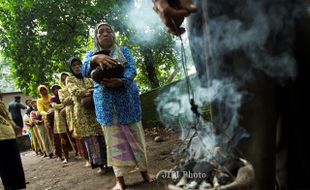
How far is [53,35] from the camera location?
427 inches

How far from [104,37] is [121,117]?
1.13m

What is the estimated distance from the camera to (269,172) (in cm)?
164

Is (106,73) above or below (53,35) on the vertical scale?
below

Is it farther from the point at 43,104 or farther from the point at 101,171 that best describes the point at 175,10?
the point at 43,104

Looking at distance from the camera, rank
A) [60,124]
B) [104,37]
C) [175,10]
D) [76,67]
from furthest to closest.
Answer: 1. [60,124]
2. [76,67]
3. [104,37]
4. [175,10]

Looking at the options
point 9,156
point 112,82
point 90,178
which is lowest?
point 90,178

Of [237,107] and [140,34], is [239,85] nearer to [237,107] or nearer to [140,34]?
[237,107]

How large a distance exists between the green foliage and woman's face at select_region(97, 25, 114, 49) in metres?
4.91

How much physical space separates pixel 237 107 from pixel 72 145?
7326mm

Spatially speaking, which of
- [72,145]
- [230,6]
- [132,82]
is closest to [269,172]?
[230,6]

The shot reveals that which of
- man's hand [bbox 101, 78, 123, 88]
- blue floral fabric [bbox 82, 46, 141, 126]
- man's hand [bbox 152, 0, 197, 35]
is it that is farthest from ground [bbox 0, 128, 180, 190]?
man's hand [bbox 152, 0, 197, 35]

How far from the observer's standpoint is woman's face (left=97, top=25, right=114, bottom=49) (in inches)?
170

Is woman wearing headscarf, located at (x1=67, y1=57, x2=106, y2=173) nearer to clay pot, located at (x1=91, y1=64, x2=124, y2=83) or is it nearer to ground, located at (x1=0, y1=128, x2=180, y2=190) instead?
ground, located at (x1=0, y1=128, x2=180, y2=190)

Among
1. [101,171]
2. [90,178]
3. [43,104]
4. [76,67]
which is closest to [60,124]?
[43,104]
